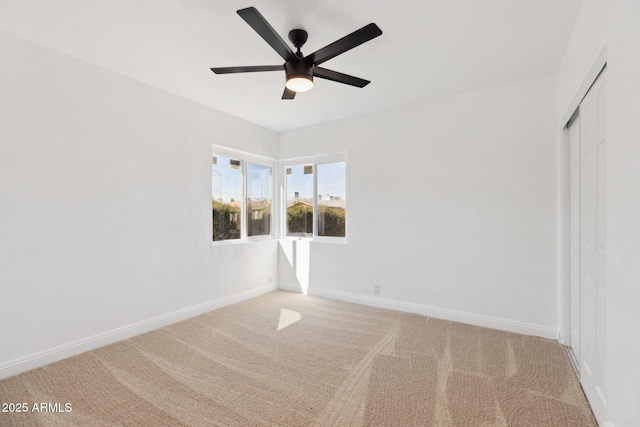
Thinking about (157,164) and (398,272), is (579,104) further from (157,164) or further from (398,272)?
(157,164)

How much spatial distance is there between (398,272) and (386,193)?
40.9 inches

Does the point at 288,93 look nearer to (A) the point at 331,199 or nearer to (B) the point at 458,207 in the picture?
(A) the point at 331,199

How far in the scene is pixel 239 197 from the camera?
4.43 meters

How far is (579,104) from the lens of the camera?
216 cm

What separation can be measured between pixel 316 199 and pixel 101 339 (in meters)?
3.10

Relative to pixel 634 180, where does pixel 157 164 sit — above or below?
above

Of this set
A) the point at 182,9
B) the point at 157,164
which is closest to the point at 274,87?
the point at 182,9

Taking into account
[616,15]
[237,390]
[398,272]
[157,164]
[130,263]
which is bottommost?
[237,390]

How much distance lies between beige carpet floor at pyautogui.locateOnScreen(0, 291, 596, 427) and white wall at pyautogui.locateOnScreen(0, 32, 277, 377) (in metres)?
0.39

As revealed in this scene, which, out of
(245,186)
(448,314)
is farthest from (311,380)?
(245,186)

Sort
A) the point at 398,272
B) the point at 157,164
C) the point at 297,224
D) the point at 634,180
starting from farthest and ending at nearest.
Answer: the point at 297,224 < the point at 398,272 < the point at 157,164 < the point at 634,180

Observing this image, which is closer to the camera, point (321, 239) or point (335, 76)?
point (335, 76)

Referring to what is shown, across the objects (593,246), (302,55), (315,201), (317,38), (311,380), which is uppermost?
(317,38)

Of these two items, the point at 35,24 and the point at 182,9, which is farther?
the point at 35,24
